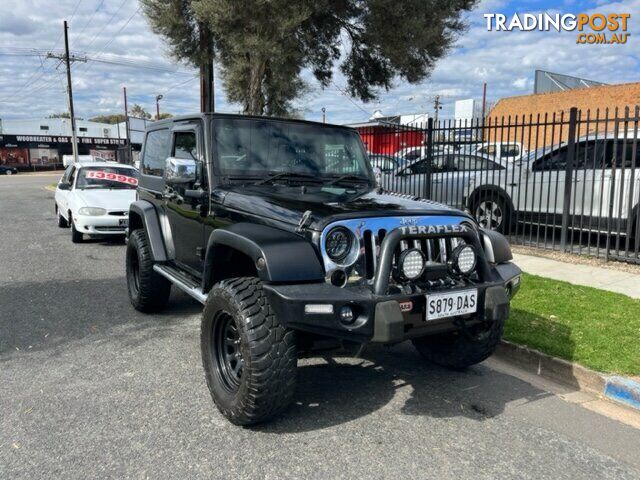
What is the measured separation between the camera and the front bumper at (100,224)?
33.3 feet

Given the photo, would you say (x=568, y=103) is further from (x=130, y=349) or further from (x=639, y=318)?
(x=130, y=349)

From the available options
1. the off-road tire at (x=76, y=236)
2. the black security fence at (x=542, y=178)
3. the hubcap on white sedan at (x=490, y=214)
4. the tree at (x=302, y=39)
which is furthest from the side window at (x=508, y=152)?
the off-road tire at (x=76, y=236)

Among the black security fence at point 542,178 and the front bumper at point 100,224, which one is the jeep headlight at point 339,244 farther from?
the front bumper at point 100,224

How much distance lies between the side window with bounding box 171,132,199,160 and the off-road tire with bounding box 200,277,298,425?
5.30 ft

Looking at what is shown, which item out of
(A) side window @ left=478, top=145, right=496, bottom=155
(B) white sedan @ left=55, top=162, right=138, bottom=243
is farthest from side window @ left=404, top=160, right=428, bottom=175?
(B) white sedan @ left=55, top=162, right=138, bottom=243

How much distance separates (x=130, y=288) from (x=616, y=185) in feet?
22.9

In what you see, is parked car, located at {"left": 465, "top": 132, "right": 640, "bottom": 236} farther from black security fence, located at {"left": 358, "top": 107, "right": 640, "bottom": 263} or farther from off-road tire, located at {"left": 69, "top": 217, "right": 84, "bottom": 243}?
off-road tire, located at {"left": 69, "top": 217, "right": 84, "bottom": 243}

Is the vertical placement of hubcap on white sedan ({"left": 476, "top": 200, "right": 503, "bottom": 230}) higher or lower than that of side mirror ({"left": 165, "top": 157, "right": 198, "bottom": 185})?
lower

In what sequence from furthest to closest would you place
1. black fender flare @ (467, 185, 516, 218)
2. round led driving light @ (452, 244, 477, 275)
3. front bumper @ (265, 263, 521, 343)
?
black fender flare @ (467, 185, 516, 218) < round led driving light @ (452, 244, 477, 275) < front bumper @ (265, 263, 521, 343)

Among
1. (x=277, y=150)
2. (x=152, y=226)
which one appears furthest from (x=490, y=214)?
(x=152, y=226)

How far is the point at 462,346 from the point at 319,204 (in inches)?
64.1

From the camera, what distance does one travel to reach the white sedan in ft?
33.5

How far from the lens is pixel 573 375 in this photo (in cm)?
415

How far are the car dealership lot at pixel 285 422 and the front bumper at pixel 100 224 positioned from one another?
5157 millimetres
